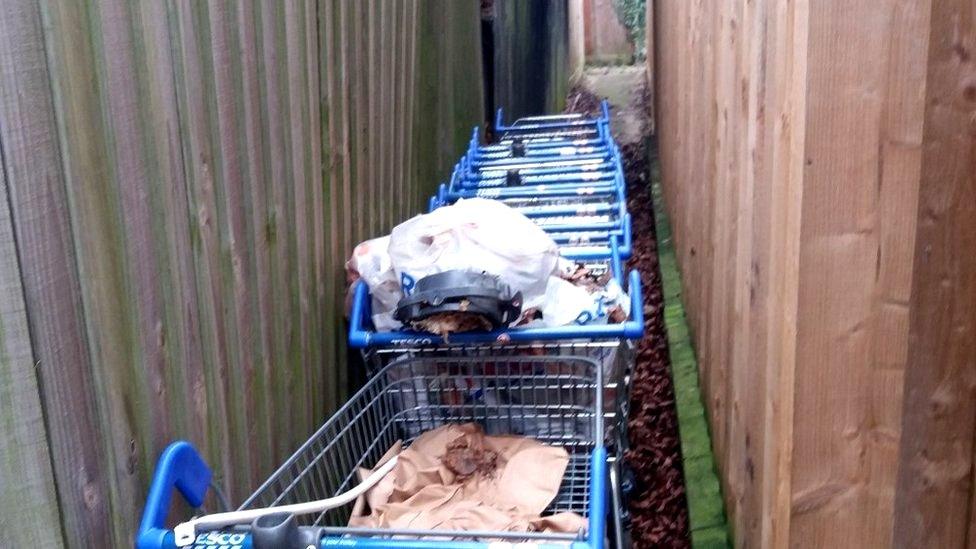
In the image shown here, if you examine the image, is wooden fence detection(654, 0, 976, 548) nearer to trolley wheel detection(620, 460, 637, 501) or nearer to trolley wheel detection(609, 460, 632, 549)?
trolley wheel detection(609, 460, 632, 549)

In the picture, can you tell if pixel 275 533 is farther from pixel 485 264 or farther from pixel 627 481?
pixel 627 481

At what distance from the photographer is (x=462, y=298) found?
96.3 inches

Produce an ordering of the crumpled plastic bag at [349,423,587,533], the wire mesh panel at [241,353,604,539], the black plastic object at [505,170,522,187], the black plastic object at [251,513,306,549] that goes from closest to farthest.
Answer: the black plastic object at [251,513,306,549] → the crumpled plastic bag at [349,423,587,533] → the wire mesh panel at [241,353,604,539] → the black plastic object at [505,170,522,187]

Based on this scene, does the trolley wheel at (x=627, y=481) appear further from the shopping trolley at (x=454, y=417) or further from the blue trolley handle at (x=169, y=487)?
the blue trolley handle at (x=169, y=487)

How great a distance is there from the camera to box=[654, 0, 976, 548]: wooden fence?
1.51m

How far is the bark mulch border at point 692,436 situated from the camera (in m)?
2.94

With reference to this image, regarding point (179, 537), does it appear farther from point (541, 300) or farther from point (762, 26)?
point (762, 26)

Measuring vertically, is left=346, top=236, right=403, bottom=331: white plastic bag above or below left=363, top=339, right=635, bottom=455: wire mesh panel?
above

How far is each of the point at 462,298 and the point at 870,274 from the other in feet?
3.73

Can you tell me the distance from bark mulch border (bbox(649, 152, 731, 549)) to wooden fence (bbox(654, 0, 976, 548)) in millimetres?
1012

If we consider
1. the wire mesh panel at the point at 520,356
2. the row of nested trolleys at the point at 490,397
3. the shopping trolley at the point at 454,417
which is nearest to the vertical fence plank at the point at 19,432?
the shopping trolley at the point at 454,417

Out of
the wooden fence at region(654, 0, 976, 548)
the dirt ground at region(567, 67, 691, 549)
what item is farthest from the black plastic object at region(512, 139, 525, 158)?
the wooden fence at region(654, 0, 976, 548)

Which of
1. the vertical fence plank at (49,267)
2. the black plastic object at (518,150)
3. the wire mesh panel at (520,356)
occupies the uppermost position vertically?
the vertical fence plank at (49,267)

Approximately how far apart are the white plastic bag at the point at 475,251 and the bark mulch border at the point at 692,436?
954 millimetres
